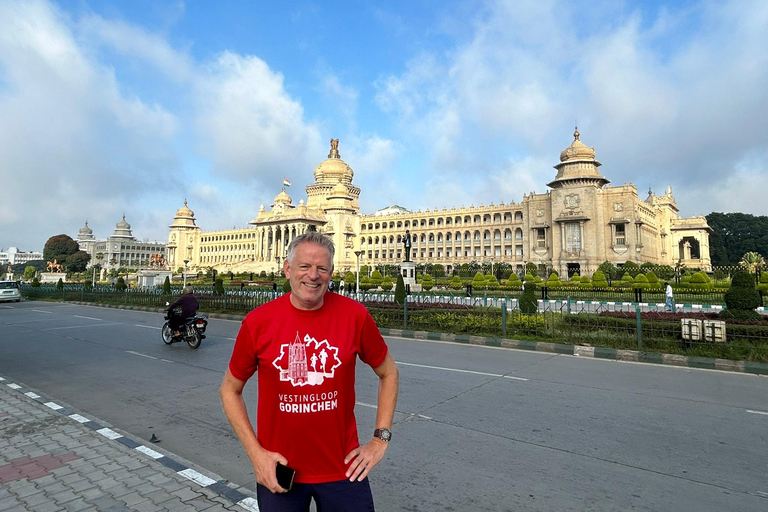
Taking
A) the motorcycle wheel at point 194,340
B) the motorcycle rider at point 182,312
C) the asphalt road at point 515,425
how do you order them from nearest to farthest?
the asphalt road at point 515,425 < the motorcycle wheel at point 194,340 < the motorcycle rider at point 182,312

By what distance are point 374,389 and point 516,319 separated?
667 centimetres

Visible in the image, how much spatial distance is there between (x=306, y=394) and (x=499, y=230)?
2676 inches

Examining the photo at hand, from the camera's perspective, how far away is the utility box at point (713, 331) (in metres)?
8.93

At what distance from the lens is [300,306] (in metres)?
1.96

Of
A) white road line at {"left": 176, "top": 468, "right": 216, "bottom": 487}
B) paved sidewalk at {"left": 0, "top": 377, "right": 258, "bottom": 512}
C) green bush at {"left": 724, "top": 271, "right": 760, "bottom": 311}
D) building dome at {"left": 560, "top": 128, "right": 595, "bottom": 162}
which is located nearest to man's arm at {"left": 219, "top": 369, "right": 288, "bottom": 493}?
paved sidewalk at {"left": 0, "top": 377, "right": 258, "bottom": 512}

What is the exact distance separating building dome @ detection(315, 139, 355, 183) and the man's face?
82.1 metres

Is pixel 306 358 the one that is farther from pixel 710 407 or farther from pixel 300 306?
pixel 710 407

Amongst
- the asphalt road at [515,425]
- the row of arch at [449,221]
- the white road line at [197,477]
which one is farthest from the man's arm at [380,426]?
the row of arch at [449,221]

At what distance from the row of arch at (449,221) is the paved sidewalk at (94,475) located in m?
65.2

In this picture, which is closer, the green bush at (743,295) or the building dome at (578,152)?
the green bush at (743,295)

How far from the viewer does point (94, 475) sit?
142 inches

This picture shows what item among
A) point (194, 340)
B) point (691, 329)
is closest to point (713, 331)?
point (691, 329)

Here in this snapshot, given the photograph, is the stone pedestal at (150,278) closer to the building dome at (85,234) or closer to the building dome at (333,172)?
the building dome at (333,172)

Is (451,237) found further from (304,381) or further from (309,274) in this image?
(304,381)
